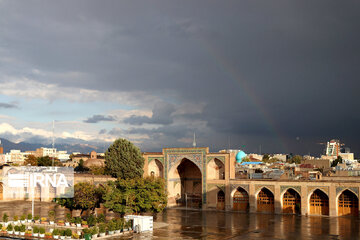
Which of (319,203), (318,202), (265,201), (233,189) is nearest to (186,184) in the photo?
(233,189)

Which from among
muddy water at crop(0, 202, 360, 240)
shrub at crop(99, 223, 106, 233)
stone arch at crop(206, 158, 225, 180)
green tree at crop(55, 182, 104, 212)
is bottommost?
muddy water at crop(0, 202, 360, 240)

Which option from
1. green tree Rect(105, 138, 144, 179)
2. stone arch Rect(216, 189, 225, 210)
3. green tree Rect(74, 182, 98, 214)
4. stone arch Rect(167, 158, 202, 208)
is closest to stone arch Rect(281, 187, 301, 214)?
stone arch Rect(216, 189, 225, 210)

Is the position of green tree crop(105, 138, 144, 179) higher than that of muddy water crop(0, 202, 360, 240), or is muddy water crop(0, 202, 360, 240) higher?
green tree crop(105, 138, 144, 179)

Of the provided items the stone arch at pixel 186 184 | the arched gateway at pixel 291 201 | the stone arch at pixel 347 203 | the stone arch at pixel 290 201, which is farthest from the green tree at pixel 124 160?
the stone arch at pixel 347 203

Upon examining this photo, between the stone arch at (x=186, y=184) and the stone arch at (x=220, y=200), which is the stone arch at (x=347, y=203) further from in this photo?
the stone arch at (x=186, y=184)

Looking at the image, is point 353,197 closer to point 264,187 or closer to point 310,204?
point 310,204

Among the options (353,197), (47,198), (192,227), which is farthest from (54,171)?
(353,197)

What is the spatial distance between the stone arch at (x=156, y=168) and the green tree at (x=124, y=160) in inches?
60.0

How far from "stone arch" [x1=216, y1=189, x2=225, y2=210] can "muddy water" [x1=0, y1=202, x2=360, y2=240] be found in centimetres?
199

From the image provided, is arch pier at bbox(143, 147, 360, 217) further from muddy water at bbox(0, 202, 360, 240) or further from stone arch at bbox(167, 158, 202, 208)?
muddy water at bbox(0, 202, 360, 240)

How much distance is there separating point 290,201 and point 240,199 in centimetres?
637

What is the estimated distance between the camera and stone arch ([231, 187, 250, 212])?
51000mm

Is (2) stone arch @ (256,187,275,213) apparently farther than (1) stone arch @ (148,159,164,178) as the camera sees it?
No

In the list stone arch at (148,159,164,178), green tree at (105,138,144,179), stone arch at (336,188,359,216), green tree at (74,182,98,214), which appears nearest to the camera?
green tree at (74,182,98,214)
